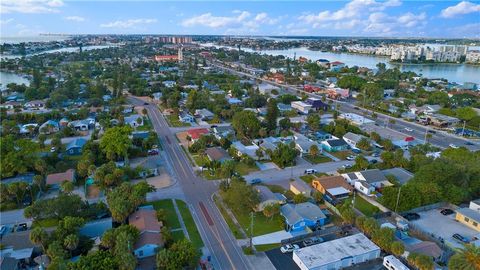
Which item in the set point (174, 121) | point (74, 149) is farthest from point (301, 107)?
point (74, 149)

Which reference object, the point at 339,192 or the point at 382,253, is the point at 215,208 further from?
the point at 382,253

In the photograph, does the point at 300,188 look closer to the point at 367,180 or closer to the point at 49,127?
the point at 367,180

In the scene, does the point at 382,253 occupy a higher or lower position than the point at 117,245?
lower

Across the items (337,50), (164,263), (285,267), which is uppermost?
(337,50)

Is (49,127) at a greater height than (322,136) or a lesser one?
greater

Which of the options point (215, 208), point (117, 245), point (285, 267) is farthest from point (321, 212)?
point (117, 245)

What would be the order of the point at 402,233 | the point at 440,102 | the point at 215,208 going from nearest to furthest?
the point at 402,233
the point at 215,208
the point at 440,102

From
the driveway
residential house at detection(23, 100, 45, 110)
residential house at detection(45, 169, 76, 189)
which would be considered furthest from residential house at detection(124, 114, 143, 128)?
the driveway
